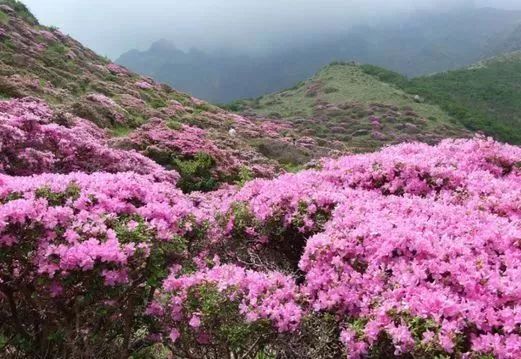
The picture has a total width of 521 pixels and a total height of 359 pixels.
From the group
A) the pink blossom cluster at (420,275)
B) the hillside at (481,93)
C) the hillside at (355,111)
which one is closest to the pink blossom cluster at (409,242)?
the pink blossom cluster at (420,275)

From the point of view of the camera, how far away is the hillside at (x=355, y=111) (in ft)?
224

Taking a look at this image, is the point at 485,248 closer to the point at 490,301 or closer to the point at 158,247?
the point at 490,301

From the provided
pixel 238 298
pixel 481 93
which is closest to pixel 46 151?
pixel 238 298

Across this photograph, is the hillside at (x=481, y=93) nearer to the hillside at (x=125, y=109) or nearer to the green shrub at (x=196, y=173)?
the hillside at (x=125, y=109)

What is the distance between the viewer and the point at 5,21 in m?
31.2

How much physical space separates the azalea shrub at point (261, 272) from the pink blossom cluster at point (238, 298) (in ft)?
0.04

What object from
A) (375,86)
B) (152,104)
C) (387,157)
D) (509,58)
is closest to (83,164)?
(387,157)

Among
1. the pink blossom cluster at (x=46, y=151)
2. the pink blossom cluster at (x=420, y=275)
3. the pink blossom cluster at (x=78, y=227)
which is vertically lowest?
the pink blossom cluster at (x=46, y=151)

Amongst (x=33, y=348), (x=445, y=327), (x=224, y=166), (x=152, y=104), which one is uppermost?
(x=445, y=327)

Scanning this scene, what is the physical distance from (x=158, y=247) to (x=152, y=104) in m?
27.0

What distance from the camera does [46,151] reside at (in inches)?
359

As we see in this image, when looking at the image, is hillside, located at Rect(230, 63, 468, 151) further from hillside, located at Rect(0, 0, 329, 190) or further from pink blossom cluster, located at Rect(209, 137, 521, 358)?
pink blossom cluster, located at Rect(209, 137, 521, 358)

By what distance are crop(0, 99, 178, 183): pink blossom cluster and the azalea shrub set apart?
324cm

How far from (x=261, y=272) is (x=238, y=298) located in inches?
37.5
